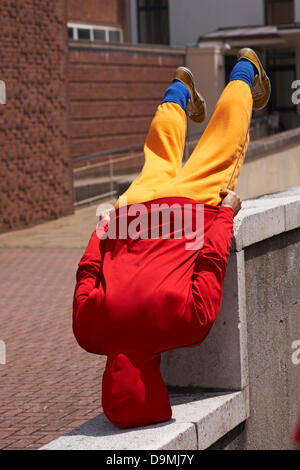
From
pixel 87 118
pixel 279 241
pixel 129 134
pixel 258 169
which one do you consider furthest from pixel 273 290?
pixel 129 134

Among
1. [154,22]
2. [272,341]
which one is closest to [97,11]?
[154,22]

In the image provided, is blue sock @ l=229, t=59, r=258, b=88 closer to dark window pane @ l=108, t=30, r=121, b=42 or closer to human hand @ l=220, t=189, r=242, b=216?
human hand @ l=220, t=189, r=242, b=216

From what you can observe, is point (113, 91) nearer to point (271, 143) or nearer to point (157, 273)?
point (271, 143)

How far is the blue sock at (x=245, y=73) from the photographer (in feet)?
15.8

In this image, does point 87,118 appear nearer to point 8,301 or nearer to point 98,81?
point 98,81

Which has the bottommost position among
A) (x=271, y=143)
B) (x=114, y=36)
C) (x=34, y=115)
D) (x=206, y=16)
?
(x=271, y=143)

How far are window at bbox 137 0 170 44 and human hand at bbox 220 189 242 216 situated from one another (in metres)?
31.4

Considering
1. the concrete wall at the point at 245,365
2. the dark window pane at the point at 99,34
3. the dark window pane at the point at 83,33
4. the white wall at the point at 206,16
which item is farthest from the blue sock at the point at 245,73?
the white wall at the point at 206,16

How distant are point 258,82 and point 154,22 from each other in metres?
31.5

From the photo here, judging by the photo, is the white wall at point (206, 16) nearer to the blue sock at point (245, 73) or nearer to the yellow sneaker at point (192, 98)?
the yellow sneaker at point (192, 98)

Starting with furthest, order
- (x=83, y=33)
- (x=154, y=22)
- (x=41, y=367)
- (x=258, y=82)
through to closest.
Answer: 1. (x=154, y=22)
2. (x=83, y=33)
3. (x=41, y=367)
4. (x=258, y=82)

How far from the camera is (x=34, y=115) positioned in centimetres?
1788

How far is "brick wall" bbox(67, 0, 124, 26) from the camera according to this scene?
28.4 m

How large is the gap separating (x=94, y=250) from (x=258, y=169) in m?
10.4
